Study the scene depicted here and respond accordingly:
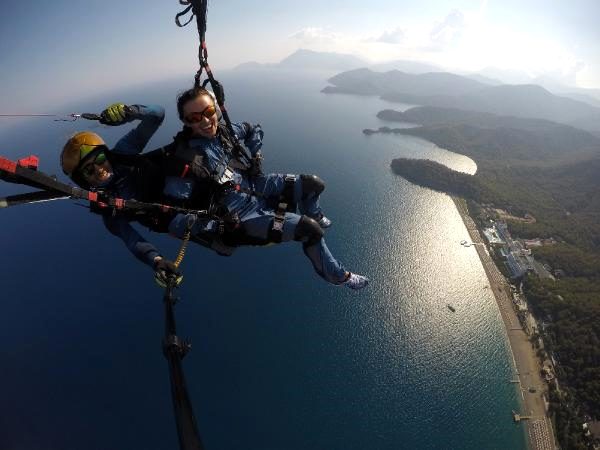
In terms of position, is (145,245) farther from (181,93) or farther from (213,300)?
(213,300)

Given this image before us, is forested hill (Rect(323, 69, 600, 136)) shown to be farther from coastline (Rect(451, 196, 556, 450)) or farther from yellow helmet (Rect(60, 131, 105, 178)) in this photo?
yellow helmet (Rect(60, 131, 105, 178))

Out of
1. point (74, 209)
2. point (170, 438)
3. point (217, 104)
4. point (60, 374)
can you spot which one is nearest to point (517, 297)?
point (170, 438)

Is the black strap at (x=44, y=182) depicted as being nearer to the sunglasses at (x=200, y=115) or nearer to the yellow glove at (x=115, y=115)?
the yellow glove at (x=115, y=115)

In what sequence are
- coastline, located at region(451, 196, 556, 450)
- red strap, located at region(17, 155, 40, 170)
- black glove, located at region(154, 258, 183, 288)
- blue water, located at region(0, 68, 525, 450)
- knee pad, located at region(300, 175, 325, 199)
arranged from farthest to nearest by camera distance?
blue water, located at region(0, 68, 525, 450) → coastline, located at region(451, 196, 556, 450) → knee pad, located at region(300, 175, 325, 199) → black glove, located at region(154, 258, 183, 288) → red strap, located at region(17, 155, 40, 170)

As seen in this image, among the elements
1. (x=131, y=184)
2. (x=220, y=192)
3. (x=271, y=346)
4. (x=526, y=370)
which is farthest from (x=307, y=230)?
(x=526, y=370)

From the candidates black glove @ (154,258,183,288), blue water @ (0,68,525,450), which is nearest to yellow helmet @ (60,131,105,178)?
black glove @ (154,258,183,288)
